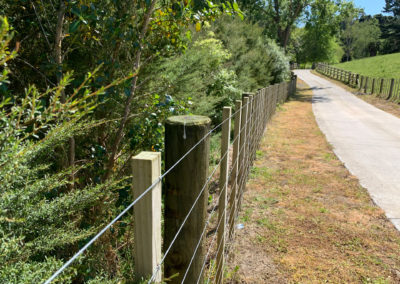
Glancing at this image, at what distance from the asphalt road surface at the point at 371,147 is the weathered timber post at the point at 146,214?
412 cm

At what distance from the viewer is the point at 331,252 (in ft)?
11.8

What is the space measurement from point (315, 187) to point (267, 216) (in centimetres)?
147

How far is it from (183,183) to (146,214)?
52 cm

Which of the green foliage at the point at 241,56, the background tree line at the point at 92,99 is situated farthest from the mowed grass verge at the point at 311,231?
the green foliage at the point at 241,56

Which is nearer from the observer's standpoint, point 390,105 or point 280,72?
point 390,105

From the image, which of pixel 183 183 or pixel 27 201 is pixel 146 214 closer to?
pixel 183 183

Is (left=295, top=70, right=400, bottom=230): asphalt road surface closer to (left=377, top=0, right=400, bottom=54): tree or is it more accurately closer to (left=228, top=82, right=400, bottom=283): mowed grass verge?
(left=228, top=82, right=400, bottom=283): mowed grass verge

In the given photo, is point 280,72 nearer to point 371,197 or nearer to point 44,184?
point 371,197

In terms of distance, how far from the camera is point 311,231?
399cm

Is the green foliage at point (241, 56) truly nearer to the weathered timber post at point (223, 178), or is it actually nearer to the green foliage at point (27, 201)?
the weathered timber post at point (223, 178)

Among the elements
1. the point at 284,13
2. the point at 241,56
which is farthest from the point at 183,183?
the point at 284,13

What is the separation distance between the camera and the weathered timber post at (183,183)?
1.58 metres

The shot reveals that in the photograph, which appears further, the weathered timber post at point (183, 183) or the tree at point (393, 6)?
the tree at point (393, 6)

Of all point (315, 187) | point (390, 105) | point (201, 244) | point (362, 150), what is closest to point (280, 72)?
point (390, 105)
